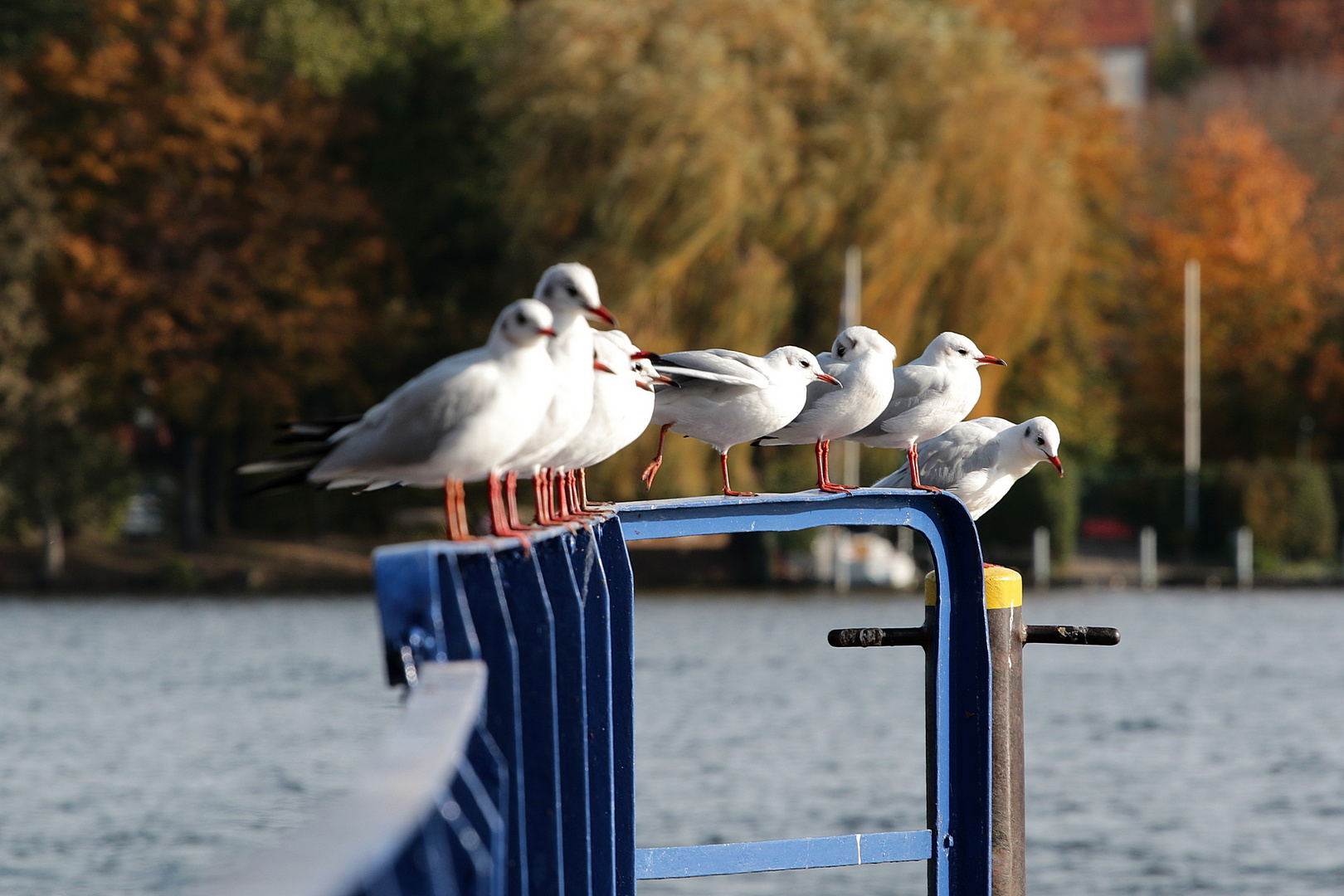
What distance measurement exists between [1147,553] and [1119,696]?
12.8m

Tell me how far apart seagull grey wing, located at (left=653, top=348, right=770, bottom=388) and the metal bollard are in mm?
906

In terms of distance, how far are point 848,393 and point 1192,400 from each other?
35.0 meters

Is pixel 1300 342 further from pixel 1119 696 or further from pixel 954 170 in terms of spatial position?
pixel 1119 696

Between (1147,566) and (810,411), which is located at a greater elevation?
(810,411)

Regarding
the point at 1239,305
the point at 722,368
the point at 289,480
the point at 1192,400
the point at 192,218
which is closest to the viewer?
the point at 289,480

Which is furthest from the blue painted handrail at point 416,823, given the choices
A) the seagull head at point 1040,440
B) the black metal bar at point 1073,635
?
the black metal bar at point 1073,635

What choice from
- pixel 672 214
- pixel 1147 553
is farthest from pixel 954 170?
pixel 1147 553

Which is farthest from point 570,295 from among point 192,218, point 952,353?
point 192,218

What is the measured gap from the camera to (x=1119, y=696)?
25094 mm

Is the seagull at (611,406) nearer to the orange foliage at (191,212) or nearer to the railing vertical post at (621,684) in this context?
the railing vertical post at (621,684)

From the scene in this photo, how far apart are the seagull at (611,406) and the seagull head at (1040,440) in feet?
5.74

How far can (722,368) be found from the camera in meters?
5.87

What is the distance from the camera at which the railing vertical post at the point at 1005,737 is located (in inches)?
247

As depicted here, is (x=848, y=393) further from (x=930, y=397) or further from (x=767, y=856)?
(x=767, y=856)
